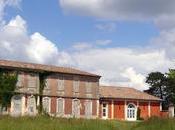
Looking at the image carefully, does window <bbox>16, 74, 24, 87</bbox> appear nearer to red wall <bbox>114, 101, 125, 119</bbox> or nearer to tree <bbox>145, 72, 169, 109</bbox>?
red wall <bbox>114, 101, 125, 119</bbox>

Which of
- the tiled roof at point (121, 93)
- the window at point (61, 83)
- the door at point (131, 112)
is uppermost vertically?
the window at point (61, 83)

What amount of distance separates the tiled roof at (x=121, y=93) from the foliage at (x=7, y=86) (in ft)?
45.0

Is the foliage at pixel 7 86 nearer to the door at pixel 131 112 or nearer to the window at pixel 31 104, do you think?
the window at pixel 31 104

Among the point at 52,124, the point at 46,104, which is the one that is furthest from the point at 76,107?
the point at 52,124

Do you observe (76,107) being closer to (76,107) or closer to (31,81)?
(76,107)

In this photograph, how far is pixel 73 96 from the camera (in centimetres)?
5791

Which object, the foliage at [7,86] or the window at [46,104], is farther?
A: the window at [46,104]

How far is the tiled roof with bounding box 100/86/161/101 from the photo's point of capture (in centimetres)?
6212

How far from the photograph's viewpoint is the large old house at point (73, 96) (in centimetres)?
5278

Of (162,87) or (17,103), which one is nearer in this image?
(17,103)

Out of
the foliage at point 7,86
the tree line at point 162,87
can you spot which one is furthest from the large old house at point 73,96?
the tree line at point 162,87

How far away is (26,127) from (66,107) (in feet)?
125

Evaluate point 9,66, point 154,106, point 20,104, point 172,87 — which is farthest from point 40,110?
point 172,87

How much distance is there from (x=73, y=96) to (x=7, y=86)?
32.5 feet
